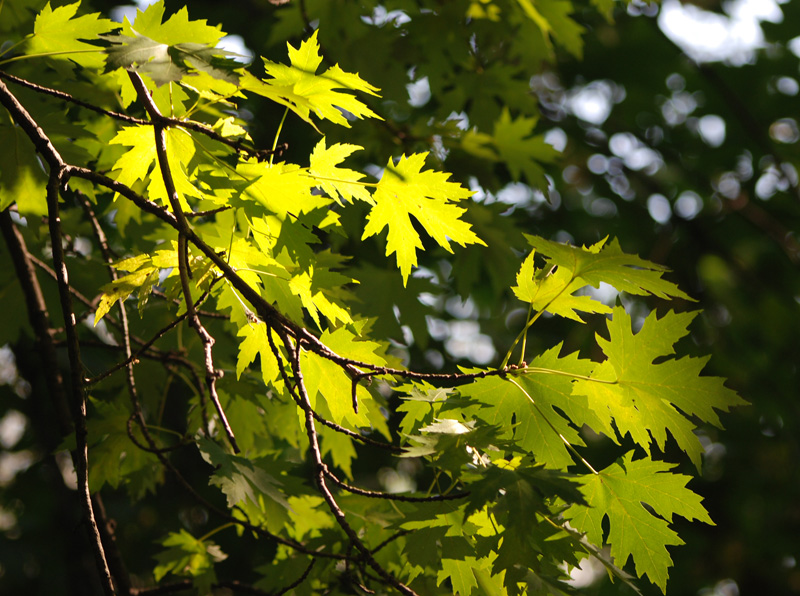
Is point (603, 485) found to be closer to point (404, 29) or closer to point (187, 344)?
point (187, 344)

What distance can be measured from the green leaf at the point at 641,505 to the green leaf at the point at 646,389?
0.06 metres

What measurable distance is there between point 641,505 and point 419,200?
799mm

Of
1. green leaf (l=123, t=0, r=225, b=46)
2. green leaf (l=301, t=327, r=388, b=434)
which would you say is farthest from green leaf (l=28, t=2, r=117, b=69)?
green leaf (l=301, t=327, r=388, b=434)

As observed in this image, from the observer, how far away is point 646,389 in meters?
1.45

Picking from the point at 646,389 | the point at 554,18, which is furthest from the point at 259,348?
the point at 554,18

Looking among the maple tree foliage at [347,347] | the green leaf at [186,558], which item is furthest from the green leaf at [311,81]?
the green leaf at [186,558]

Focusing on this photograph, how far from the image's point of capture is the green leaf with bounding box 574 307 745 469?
1443mm

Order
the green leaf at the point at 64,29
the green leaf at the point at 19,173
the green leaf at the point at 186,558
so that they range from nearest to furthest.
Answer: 1. the green leaf at the point at 64,29
2. the green leaf at the point at 19,173
3. the green leaf at the point at 186,558

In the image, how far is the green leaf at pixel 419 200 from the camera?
1.52 meters

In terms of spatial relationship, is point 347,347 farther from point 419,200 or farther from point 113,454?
point 113,454

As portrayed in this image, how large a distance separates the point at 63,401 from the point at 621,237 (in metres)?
4.44

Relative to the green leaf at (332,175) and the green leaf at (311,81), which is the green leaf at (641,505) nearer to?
the green leaf at (332,175)

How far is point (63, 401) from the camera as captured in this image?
2.12m

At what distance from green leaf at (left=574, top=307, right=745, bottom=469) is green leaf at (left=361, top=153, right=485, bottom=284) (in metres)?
0.38
